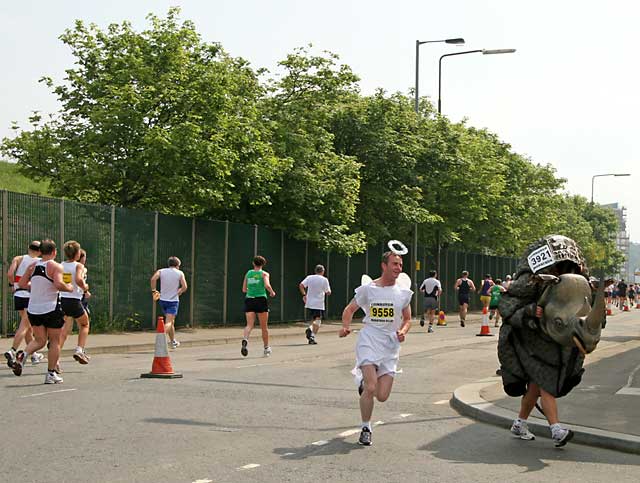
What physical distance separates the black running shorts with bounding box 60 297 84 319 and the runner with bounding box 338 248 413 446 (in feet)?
21.0

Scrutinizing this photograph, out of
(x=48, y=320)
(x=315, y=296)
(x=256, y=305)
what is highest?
(x=315, y=296)

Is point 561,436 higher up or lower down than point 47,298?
lower down

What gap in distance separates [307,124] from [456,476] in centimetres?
2546

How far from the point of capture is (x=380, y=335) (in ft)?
29.4

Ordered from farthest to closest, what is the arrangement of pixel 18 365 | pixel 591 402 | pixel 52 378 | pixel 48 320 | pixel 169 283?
pixel 169 283 < pixel 18 365 < pixel 48 320 < pixel 52 378 < pixel 591 402

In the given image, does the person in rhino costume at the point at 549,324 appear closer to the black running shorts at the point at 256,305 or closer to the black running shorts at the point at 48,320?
the black running shorts at the point at 48,320

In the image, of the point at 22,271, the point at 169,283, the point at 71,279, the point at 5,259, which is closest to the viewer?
the point at 71,279

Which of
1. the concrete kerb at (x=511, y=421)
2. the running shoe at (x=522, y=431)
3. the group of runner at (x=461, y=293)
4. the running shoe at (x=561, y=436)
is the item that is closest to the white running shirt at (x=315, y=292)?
the group of runner at (x=461, y=293)

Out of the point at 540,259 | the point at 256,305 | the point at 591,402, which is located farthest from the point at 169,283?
the point at 540,259

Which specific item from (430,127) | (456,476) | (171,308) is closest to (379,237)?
(430,127)

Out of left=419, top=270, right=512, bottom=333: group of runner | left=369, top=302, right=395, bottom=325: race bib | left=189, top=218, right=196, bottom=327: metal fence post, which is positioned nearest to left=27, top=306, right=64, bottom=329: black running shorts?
left=369, top=302, right=395, bottom=325: race bib

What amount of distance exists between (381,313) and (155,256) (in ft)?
57.4

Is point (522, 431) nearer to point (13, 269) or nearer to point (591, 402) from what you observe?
point (591, 402)

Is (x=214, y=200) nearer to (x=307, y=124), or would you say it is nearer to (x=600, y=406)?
(x=307, y=124)
